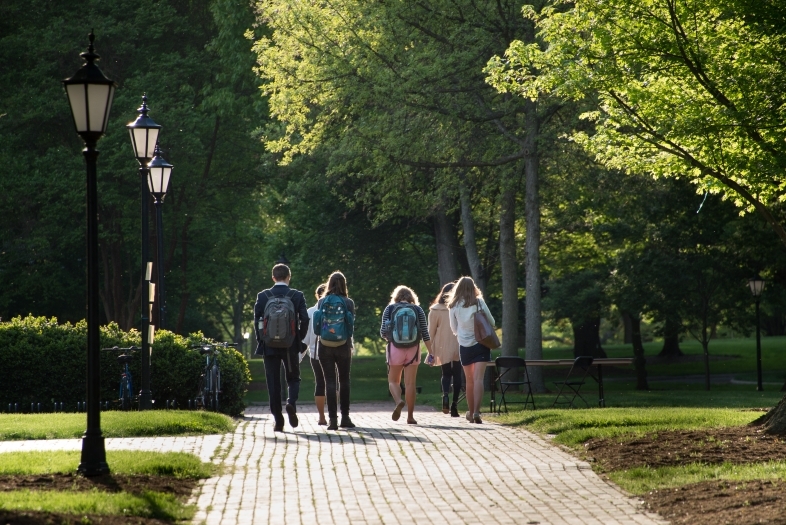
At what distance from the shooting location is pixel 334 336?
13562 millimetres

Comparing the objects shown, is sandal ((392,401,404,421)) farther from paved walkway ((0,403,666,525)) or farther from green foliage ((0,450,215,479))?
green foliage ((0,450,215,479))

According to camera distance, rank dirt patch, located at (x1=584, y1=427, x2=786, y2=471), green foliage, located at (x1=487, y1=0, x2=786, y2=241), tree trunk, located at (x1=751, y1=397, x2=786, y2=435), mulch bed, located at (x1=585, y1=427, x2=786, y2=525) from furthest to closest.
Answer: green foliage, located at (x1=487, y1=0, x2=786, y2=241)
tree trunk, located at (x1=751, y1=397, x2=786, y2=435)
dirt patch, located at (x1=584, y1=427, x2=786, y2=471)
mulch bed, located at (x1=585, y1=427, x2=786, y2=525)

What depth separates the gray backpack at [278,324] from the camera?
43.5ft

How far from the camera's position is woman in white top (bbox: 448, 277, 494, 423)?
575 inches

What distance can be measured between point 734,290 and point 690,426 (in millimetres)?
21597

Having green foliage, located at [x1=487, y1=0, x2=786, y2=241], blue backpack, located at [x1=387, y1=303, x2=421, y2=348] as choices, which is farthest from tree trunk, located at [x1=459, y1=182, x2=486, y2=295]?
green foliage, located at [x1=487, y1=0, x2=786, y2=241]

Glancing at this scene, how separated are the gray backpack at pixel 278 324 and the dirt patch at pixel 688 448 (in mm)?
3808

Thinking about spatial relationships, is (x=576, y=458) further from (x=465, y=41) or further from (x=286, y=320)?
(x=465, y=41)

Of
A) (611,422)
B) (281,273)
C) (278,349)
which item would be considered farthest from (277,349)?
(611,422)

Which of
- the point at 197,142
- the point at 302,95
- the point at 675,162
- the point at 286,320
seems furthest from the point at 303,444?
the point at 197,142

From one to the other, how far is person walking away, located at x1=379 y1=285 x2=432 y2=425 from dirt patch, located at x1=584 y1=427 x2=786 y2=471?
11.6 ft

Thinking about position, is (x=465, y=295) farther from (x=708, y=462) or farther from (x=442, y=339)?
(x=708, y=462)

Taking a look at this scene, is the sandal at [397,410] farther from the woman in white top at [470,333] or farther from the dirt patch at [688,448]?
the dirt patch at [688,448]

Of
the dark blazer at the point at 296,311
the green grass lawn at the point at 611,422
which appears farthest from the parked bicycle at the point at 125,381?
the green grass lawn at the point at 611,422
